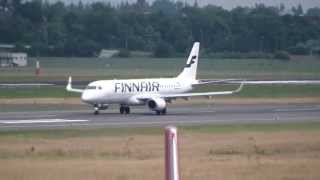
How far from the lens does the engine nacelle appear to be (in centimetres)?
5256

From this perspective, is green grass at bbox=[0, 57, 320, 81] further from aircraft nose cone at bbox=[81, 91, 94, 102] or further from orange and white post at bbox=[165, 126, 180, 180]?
orange and white post at bbox=[165, 126, 180, 180]

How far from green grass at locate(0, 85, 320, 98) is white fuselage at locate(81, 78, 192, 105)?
14.6 m

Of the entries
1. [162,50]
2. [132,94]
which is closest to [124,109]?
[132,94]

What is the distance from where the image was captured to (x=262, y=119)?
45906mm

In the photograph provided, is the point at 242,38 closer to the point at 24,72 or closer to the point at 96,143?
the point at 24,72

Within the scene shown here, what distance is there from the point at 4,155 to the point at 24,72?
80.4 meters

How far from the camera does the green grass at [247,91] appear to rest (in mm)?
71438

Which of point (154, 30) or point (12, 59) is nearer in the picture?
point (12, 59)

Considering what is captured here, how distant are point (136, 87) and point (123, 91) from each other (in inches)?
34.6

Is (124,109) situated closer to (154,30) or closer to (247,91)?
(247,91)

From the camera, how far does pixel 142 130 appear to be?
3881cm

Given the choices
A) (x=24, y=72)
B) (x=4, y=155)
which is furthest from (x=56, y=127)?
(x=24, y=72)

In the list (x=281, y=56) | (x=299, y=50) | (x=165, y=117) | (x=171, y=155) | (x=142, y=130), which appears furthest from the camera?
(x=299, y=50)

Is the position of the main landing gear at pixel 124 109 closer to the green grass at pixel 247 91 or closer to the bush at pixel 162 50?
the green grass at pixel 247 91
